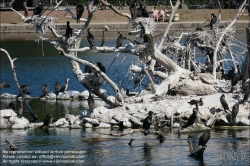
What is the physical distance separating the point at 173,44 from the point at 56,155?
23.3 feet

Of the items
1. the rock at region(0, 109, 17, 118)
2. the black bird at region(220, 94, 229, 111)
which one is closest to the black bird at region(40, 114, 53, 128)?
the rock at region(0, 109, 17, 118)

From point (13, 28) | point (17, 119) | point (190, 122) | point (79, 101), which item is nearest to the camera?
point (190, 122)

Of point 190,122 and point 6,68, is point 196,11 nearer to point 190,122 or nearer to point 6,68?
point 6,68

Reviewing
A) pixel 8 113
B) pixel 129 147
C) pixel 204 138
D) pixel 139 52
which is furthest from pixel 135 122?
pixel 8 113

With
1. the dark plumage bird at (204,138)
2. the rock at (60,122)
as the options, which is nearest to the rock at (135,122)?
the rock at (60,122)

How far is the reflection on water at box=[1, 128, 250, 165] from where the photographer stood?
17141 mm

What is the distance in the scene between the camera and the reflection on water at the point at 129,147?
17141 mm

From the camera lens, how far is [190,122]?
20.0 m

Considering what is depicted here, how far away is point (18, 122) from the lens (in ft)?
69.4

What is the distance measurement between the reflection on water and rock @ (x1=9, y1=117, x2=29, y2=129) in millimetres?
293

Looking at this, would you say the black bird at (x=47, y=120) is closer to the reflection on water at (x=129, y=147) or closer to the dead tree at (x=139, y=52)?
the reflection on water at (x=129, y=147)

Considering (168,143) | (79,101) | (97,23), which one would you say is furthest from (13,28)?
(168,143)

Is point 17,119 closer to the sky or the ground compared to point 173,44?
closer to the ground

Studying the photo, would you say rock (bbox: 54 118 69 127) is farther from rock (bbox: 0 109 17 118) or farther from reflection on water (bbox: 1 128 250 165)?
rock (bbox: 0 109 17 118)
